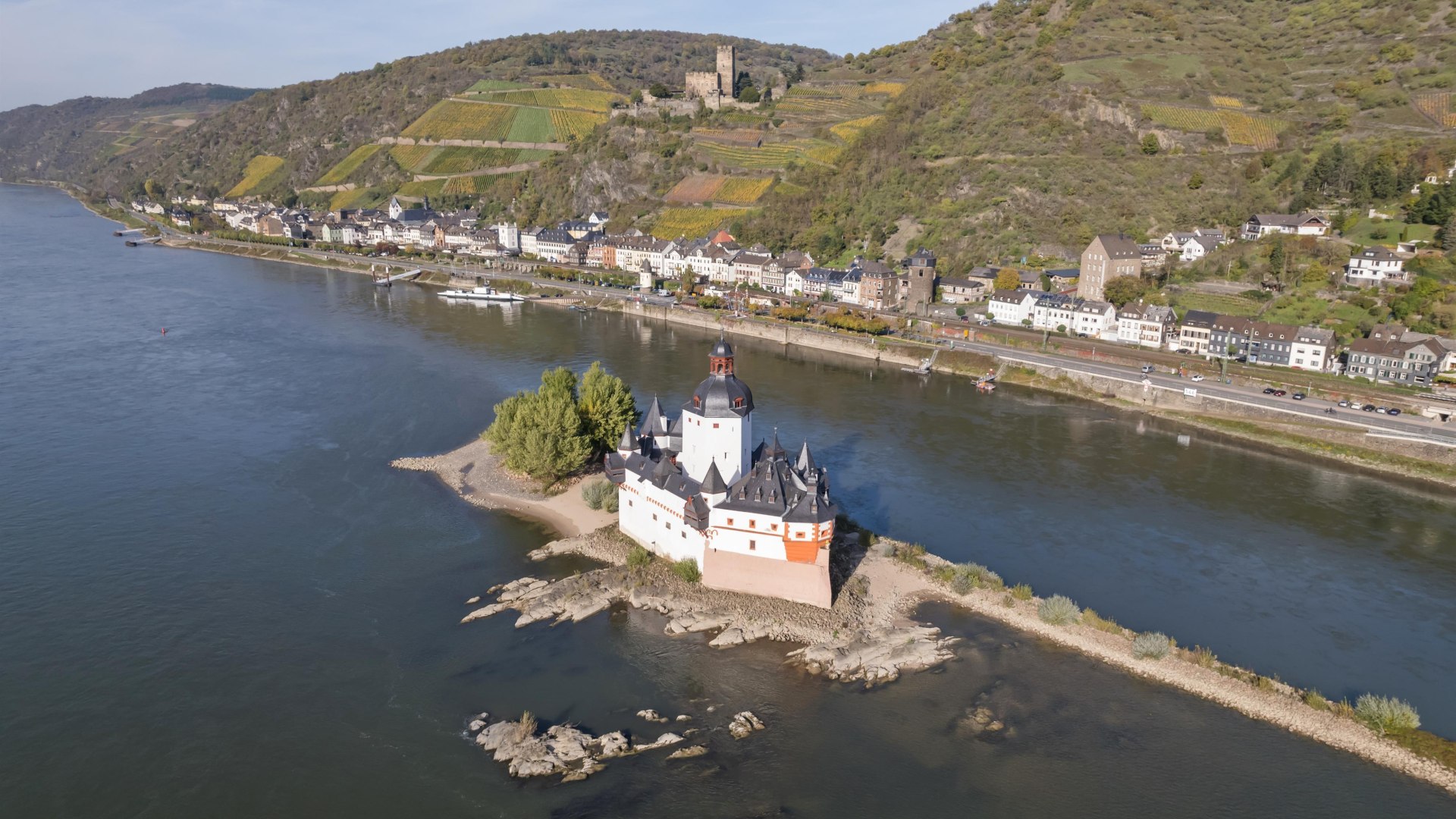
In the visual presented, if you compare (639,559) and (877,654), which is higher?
(639,559)

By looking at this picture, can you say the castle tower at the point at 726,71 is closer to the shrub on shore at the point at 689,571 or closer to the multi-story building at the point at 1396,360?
the multi-story building at the point at 1396,360

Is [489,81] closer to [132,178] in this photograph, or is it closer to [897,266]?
[132,178]

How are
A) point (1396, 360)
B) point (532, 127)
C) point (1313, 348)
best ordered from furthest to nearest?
point (532, 127) → point (1313, 348) → point (1396, 360)

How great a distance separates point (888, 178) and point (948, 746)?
77.1 metres

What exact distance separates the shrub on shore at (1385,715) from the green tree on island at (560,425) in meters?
27.0

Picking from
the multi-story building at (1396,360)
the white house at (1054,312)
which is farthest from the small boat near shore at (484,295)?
the multi-story building at (1396,360)

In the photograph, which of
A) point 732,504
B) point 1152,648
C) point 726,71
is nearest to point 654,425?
point 732,504

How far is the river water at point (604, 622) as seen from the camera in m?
20.3

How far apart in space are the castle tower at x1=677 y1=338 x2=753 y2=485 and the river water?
5.47 m

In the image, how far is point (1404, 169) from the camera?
64.7 metres

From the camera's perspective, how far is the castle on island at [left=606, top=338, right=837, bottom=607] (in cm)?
2675

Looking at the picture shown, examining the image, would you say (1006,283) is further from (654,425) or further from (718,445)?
(718,445)

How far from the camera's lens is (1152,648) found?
24.5 m

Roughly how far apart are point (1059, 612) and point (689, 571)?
38.0 ft
